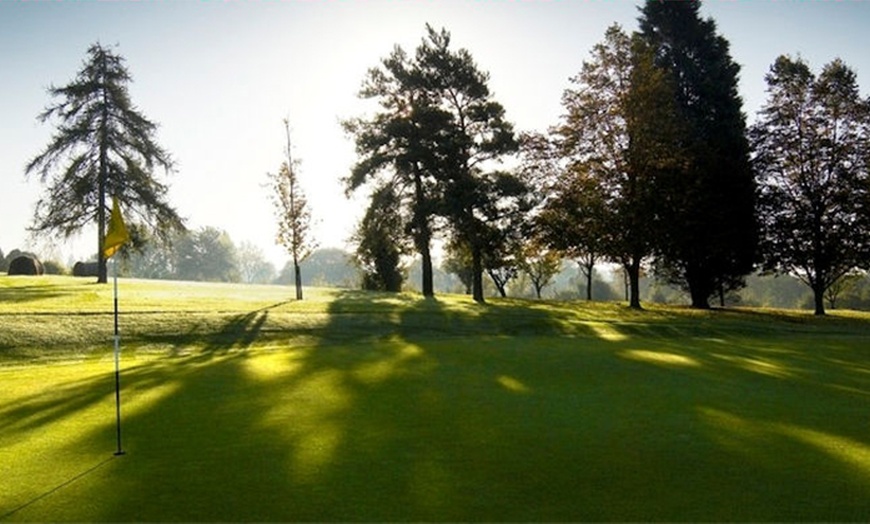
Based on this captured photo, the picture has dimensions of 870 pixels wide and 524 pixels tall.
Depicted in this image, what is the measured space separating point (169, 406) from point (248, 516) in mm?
6375

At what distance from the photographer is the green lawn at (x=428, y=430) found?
6.61 m

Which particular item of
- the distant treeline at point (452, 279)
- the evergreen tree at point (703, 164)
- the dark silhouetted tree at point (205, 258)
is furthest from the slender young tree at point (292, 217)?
the dark silhouetted tree at point (205, 258)

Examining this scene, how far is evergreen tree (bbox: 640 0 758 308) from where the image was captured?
39.4 metres

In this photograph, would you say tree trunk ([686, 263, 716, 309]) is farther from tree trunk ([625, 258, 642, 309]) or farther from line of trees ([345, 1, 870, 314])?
tree trunk ([625, 258, 642, 309])

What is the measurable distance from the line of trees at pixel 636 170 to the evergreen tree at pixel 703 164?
0.47ft

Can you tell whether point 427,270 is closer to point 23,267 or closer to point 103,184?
point 103,184

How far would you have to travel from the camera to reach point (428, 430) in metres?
9.66

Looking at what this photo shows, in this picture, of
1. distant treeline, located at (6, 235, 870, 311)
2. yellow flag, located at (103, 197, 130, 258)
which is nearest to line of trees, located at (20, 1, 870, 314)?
yellow flag, located at (103, 197, 130, 258)

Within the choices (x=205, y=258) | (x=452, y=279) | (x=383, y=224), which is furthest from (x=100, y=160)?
(x=452, y=279)

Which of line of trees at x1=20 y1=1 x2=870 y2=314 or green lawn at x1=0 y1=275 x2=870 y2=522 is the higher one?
line of trees at x1=20 y1=1 x2=870 y2=314

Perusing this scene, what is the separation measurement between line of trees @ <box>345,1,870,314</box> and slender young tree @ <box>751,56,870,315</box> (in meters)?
0.09

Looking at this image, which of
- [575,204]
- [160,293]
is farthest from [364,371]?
[575,204]

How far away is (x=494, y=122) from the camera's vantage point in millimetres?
43625

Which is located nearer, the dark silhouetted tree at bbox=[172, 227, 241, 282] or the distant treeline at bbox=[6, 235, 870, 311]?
the distant treeline at bbox=[6, 235, 870, 311]
